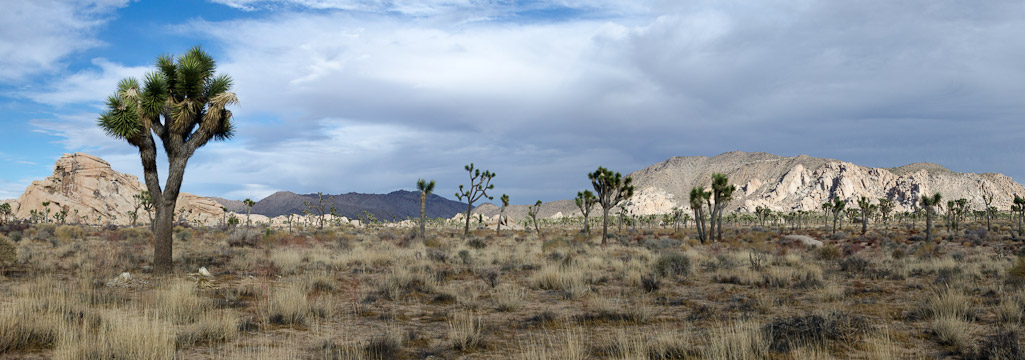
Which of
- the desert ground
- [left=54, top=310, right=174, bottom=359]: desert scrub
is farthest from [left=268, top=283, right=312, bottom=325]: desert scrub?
[left=54, top=310, right=174, bottom=359]: desert scrub

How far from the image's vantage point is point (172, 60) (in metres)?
15.0

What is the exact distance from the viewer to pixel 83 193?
13962 cm

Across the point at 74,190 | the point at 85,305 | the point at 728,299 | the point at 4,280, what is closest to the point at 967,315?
the point at 728,299

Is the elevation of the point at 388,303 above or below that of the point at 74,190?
below

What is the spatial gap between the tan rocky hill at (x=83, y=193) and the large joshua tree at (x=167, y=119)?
130727 millimetres

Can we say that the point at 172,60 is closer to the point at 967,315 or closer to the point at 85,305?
the point at 85,305

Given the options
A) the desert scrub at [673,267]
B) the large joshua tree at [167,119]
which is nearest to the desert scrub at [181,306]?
the large joshua tree at [167,119]

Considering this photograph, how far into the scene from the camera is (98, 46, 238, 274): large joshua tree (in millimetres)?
14188

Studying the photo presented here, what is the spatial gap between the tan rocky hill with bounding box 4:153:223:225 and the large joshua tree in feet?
429

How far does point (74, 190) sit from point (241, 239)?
6094 inches

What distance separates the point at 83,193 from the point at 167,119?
164 metres

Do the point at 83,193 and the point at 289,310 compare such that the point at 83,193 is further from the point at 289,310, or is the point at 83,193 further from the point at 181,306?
the point at 289,310

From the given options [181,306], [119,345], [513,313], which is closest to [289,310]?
[181,306]

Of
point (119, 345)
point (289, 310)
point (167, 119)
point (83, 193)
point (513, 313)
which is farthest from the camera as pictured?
point (83, 193)
